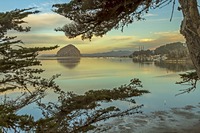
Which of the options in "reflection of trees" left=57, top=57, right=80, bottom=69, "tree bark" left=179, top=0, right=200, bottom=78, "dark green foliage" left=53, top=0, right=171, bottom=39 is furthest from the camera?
"reflection of trees" left=57, top=57, right=80, bottom=69

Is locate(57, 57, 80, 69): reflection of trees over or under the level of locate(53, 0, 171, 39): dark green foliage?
under

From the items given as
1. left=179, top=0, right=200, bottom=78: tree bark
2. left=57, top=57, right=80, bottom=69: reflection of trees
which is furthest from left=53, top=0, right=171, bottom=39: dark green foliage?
left=57, top=57, right=80, bottom=69: reflection of trees

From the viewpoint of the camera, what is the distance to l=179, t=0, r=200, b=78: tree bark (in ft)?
10.5

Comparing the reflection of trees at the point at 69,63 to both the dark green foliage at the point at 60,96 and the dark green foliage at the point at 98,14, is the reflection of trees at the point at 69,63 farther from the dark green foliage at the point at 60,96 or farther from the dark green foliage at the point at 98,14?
the dark green foliage at the point at 98,14

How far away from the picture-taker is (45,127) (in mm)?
2740

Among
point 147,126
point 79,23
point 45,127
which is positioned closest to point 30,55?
point 79,23

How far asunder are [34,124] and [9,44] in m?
2.72

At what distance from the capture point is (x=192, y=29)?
3229 mm

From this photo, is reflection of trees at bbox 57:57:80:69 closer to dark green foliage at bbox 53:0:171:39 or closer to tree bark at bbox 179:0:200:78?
dark green foliage at bbox 53:0:171:39

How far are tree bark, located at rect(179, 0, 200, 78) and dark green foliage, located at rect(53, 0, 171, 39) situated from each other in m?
0.66

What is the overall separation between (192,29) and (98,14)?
1.74m

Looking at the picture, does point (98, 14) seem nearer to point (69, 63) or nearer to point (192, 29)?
point (192, 29)

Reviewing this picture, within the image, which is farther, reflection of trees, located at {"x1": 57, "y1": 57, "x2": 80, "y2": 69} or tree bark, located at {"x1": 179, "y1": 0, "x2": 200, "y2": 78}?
reflection of trees, located at {"x1": 57, "y1": 57, "x2": 80, "y2": 69}

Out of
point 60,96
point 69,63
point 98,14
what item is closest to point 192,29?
point 98,14
